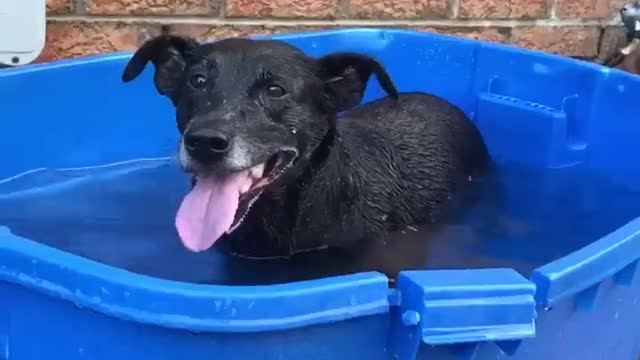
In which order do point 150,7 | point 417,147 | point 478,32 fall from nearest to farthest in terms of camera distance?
point 417,147
point 150,7
point 478,32

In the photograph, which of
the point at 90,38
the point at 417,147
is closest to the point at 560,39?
the point at 417,147

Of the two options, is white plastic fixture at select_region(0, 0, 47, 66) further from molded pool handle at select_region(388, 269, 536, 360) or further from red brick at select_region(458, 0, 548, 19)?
molded pool handle at select_region(388, 269, 536, 360)

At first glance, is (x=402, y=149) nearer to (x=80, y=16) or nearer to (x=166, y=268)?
(x=166, y=268)

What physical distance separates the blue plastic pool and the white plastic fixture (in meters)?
0.17

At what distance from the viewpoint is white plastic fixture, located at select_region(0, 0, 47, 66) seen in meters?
2.93

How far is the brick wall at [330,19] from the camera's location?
3.35 metres

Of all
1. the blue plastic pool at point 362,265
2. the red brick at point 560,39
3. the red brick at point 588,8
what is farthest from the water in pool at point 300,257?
the red brick at point 588,8

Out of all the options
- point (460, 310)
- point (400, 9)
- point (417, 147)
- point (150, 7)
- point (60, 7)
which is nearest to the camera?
point (460, 310)

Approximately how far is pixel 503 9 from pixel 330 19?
0.66m

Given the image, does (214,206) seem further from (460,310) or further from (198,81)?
(460,310)

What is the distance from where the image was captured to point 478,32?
149 inches

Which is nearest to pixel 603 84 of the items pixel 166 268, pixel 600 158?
pixel 600 158

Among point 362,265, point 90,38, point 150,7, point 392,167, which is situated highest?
point 150,7

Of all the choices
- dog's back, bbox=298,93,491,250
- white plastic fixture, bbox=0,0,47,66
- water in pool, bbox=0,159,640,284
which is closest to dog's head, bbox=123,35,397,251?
dog's back, bbox=298,93,491,250
